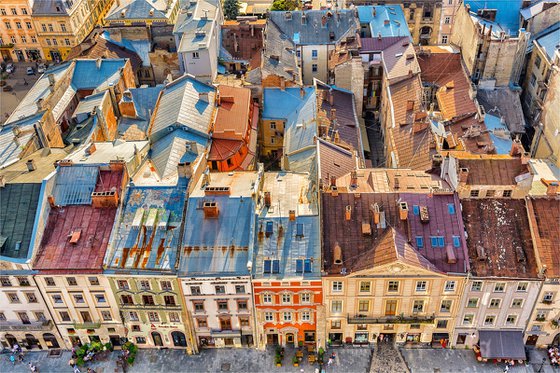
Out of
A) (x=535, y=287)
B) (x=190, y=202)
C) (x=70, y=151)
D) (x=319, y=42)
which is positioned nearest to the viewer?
(x=535, y=287)

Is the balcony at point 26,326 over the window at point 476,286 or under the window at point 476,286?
under

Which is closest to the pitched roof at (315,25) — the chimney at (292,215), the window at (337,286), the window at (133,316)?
the chimney at (292,215)

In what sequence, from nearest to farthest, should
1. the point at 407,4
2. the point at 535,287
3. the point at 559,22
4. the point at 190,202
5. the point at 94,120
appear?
the point at 535,287 < the point at 190,202 < the point at 94,120 < the point at 559,22 < the point at 407,4

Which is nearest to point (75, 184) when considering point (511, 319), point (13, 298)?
point (13, 298)

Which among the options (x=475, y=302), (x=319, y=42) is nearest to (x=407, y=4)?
(x=319, y=42)

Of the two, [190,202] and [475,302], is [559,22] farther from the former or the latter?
[190,202]

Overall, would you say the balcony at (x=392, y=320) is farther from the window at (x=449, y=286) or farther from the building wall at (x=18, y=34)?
the building wall at (x=18, y=34)

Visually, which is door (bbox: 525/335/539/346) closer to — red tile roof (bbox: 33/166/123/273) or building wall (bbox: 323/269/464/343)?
building wall (bbox: 323/269/464/343)
